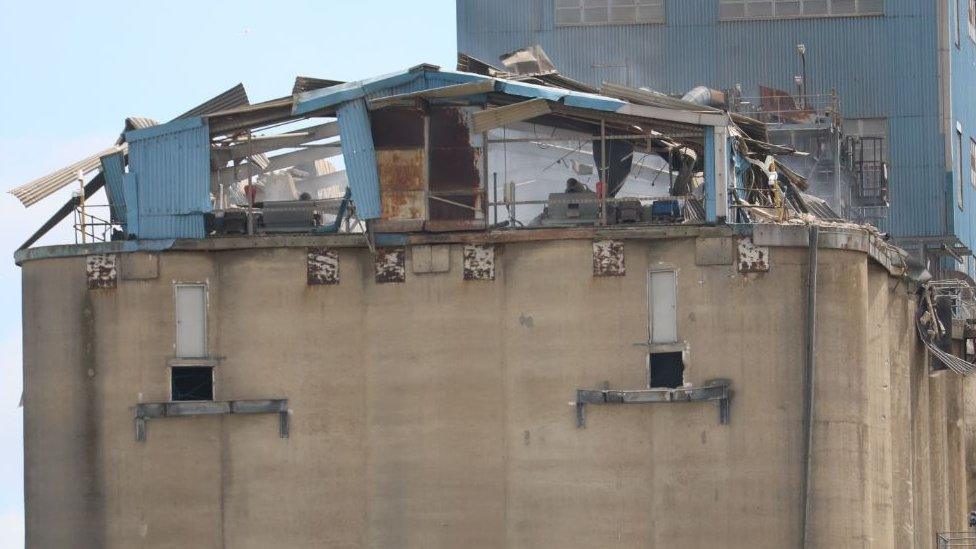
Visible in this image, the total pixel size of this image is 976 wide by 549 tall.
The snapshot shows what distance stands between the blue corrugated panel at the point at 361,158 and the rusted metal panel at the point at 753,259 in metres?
8.03

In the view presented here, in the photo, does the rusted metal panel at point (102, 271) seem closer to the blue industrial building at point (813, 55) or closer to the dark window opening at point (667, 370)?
the dark window opening at point (667, 370)

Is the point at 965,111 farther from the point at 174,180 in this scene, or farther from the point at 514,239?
the point at 174,180

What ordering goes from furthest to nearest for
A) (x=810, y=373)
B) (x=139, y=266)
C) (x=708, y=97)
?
(x=708, y=97), (x=139, y=266), (x=810, y=373)

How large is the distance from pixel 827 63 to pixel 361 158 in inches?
1260

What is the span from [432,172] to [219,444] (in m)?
7.62

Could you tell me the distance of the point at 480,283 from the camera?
169 feet

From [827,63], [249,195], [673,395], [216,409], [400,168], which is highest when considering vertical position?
[827,63]

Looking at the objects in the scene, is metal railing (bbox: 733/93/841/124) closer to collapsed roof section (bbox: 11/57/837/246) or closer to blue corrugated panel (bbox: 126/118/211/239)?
collapsed roof section (bbox: 11/57/837/246)

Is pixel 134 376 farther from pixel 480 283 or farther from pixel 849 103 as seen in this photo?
pixel 849 103

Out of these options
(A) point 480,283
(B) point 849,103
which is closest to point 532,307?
(A) point 480,283

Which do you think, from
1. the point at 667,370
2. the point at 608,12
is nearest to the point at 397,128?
the point at 667,370

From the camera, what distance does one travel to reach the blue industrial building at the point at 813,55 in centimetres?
8025

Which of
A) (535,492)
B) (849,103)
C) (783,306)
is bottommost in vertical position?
(535,492)

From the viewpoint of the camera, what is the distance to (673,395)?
50.2 meters
